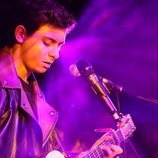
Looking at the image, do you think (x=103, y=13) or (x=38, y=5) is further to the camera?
(x=103, y=13)

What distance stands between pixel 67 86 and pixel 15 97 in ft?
3.94

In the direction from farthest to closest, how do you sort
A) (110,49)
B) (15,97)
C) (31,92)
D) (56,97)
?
(110,49)
(56,97)
(31,92)
(15,97)

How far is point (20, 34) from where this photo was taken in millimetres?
2625

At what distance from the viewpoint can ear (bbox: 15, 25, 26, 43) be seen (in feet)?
8.57

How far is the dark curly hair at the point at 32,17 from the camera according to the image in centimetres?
262

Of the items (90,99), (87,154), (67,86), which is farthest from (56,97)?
(87,154)

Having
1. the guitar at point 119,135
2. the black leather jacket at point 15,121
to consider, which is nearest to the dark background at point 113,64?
the guitar at point 119,135

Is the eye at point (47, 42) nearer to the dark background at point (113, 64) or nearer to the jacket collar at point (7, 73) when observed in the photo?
the jacket collar at point (7, 73)

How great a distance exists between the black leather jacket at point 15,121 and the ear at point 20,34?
14cm

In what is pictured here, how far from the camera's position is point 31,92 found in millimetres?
2846

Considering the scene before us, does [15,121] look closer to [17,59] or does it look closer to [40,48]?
[17,59]

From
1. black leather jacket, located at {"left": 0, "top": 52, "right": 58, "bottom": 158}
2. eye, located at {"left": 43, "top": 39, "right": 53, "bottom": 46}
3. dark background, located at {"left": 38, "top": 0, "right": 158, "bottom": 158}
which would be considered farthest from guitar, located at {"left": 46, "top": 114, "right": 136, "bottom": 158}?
eye, located at {"left": 43, "top": 39, "right": 53, "bottom": 46}

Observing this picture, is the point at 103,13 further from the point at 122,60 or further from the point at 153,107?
the point at 153,107

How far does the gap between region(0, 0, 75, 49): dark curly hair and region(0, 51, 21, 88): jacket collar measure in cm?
14
